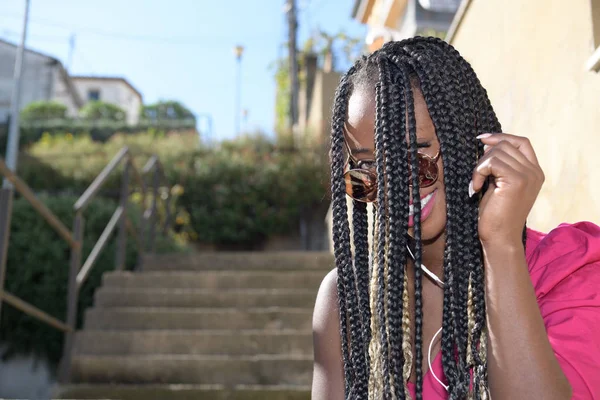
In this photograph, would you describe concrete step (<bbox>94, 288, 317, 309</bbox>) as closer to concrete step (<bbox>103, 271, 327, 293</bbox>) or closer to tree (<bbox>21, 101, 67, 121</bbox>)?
concrete step (<bbox>103, 271, 327, 293</bbox>)

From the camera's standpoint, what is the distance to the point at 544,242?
4.85 feet

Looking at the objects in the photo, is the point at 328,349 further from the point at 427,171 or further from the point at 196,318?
the point at 196,318

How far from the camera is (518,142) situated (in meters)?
1.36

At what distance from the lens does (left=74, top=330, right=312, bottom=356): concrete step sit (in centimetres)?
414

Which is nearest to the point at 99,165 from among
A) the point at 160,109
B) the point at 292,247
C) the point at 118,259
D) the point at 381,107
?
the point at 292,247

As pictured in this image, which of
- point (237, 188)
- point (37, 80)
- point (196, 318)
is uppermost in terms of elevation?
point (37, 80)

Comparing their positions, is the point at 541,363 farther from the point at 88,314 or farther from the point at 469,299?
the point at 88,314

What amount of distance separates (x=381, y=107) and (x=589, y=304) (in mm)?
553

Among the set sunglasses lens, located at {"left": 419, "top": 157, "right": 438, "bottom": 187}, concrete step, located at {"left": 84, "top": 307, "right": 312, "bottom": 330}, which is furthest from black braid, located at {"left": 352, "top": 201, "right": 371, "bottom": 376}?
concrete step, located at {"left": 84, "top": 307, "right": 312, "bottom": 330}

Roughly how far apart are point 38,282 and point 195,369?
6.93ft

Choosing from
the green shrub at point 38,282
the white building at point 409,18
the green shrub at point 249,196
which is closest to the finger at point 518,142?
the green shrub at point 38,282

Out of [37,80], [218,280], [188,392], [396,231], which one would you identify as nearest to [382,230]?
[396,231]

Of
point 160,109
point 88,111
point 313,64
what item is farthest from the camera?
point 160,109

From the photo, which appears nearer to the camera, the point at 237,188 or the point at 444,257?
the point at 444,257
